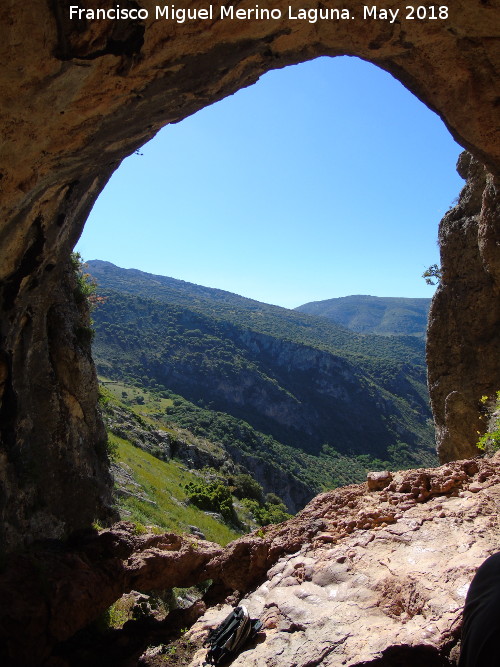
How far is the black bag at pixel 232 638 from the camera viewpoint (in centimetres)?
563

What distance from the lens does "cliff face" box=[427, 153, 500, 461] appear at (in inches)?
532

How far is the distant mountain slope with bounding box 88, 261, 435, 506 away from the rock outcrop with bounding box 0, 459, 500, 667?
211 feet

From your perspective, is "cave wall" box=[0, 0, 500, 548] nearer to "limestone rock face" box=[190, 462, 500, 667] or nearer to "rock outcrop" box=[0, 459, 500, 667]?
"rock outcrop" box=[0, 459, 500, 667]

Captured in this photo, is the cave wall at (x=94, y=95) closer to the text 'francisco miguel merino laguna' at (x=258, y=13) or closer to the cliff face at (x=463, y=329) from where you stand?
the text 'francisco miguel merino laguna' at (x=258, y=13)

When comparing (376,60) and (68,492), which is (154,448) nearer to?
(68,492)

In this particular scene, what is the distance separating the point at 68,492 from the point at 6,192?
31.1 ft

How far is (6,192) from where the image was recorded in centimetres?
618

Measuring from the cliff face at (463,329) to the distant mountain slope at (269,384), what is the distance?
5962 cm

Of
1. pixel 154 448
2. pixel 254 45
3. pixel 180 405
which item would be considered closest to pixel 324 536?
pixel 254 45

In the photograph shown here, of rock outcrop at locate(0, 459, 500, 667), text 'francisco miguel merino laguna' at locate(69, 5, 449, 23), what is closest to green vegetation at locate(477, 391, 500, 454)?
rock outcrop at locate(0, 459, 500, 667)

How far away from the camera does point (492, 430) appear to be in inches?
431

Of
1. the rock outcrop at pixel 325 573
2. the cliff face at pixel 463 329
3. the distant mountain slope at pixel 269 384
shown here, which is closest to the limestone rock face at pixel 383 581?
the rock outcrop at pixel 325 573

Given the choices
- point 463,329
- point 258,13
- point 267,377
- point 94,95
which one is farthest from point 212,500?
point 267,377

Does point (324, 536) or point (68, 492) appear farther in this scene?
point (68, 492)
